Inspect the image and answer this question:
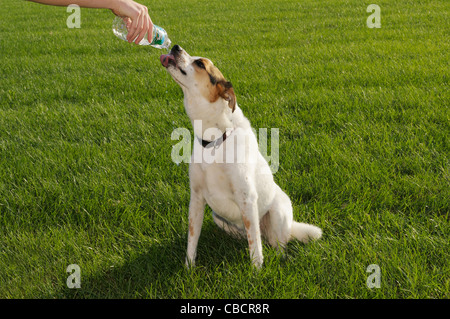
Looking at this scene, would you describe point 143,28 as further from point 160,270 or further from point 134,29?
point 160,270

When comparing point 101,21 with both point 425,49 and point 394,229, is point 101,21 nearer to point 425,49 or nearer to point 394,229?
point 425,49

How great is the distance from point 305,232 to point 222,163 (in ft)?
2.71

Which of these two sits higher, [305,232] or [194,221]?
[194,221]

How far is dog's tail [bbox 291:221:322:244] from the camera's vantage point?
10.7 ft

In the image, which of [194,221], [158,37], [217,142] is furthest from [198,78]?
[158,37]

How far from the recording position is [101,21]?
13.6 metres

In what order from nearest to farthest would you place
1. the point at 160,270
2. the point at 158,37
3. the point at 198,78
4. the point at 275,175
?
the point at 198,78 → the point at 160,270 → the point at 158,37 → the point at 275,175

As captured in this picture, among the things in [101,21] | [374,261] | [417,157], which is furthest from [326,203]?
[101,21]

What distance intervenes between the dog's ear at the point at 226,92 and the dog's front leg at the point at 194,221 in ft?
2.17

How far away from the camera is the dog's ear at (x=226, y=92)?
2847mm

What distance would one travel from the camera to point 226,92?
285 centimetres

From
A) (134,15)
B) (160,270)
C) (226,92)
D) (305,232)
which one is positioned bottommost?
(160,270)
